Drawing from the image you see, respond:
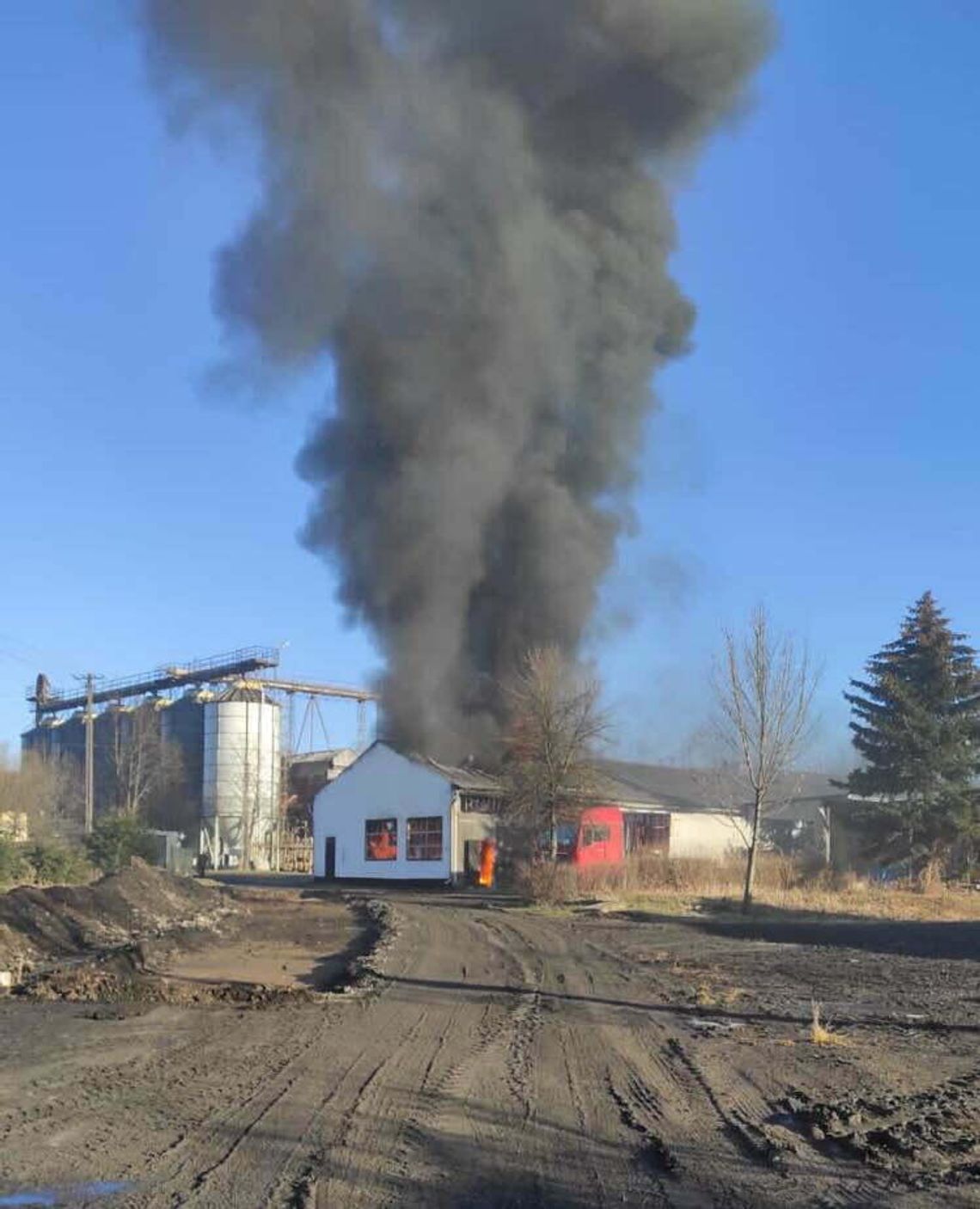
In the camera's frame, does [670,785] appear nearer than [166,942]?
No

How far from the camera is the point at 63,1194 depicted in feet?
16.4

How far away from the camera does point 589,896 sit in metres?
26.7

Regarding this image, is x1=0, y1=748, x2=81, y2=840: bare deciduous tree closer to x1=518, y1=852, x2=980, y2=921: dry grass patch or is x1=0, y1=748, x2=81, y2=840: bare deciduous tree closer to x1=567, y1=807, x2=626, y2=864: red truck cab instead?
x1=518, y1=852, x2=980, y2=921: dry grass patch

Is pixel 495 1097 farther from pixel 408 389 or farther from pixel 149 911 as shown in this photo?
pixel 408 389

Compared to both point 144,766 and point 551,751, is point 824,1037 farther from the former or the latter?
point 144,766

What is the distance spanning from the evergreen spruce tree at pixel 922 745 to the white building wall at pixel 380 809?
1321 cm

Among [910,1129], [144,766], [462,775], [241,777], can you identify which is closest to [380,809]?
[462,775]

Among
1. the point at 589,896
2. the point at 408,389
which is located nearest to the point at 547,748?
the point at 589,896

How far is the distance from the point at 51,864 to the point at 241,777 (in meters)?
32.7

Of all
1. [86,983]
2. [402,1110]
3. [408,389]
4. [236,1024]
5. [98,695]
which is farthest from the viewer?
[98,695]

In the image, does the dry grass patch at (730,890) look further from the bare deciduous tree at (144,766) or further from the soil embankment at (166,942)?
the bare deciduous tree at (144,766)

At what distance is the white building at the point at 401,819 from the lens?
36688 millimetres

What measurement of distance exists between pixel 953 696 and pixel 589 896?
15.2m

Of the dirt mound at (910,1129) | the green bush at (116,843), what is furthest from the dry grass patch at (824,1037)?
the green bush at (116,843)
